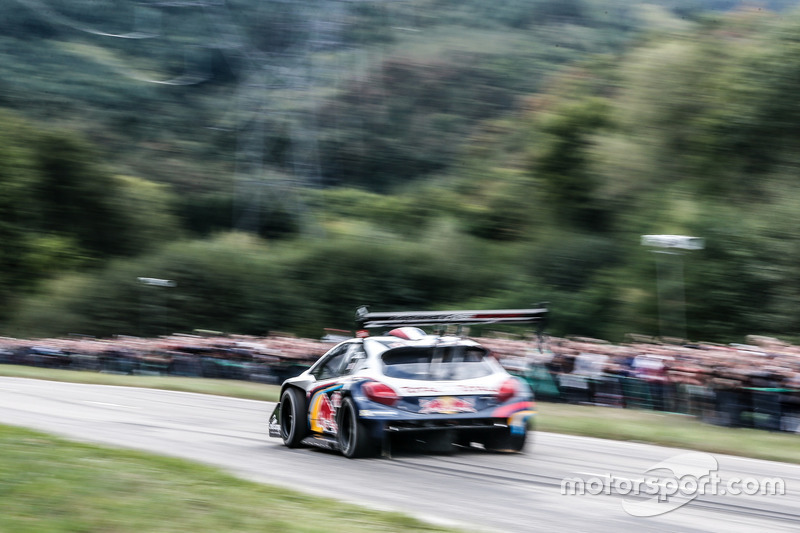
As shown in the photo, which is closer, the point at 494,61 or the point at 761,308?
the point at 761,308

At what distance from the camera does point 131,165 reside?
3374 inches

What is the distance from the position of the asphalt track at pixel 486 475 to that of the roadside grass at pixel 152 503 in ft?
2.16

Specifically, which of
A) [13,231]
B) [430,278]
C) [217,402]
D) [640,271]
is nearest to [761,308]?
[640,271]

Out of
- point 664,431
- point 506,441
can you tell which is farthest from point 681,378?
point 506,441

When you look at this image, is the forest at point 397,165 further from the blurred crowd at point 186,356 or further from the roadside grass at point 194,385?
the roadside grass at point 194,385

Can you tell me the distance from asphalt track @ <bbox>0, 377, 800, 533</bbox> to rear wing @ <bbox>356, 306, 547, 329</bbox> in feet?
5.00

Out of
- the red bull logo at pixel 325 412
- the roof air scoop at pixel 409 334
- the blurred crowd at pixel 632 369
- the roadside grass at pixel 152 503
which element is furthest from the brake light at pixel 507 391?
the roadside grass at pixel 152 503

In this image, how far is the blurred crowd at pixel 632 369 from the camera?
1695 centimetres

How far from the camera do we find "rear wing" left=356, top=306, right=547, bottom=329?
10.7 m

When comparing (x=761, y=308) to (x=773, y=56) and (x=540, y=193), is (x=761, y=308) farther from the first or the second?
(x=540, y=193)

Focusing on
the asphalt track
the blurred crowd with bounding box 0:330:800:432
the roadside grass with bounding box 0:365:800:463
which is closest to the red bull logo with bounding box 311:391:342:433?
the asphalt track

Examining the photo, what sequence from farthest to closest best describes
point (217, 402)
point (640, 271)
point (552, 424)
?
1. point (640, 271)
2. point (217, 402)
3. point (552, 424)

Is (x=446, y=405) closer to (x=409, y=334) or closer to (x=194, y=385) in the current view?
(x=409, y=334)

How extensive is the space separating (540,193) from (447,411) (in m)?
44.8
